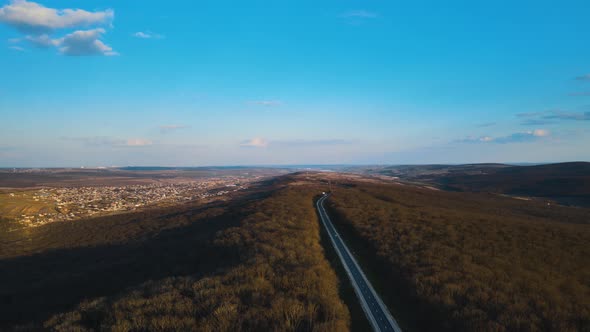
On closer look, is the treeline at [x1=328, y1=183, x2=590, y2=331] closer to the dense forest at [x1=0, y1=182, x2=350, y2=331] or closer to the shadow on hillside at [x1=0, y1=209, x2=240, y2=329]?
the dense forest at [x1=0, y1=182, x2=350, y2=331]

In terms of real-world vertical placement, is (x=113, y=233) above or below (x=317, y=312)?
below

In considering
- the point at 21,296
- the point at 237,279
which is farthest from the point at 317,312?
the point at 21,296

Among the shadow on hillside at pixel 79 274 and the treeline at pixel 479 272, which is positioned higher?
the treeline at pixel 479 272

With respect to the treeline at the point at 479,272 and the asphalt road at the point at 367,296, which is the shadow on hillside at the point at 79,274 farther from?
the treeline at the point at 479,272

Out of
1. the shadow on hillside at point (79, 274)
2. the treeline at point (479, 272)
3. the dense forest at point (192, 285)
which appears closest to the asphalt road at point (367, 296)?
the treeline at point (479, 272)

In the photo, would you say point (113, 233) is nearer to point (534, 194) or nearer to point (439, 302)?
point (439, 302)

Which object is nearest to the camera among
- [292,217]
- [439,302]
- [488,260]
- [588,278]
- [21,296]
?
[439,302]

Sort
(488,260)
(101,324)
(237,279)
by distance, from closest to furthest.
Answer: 1. (101,324)
2. (237,279)
3. (488,260)

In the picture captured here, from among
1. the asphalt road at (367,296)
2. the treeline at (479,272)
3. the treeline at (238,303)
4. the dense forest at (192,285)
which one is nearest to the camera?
the treeline at (238,303)
